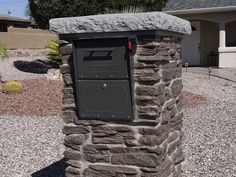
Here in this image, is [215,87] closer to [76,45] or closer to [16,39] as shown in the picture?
[76,45]

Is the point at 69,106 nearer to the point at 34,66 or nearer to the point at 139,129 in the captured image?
the point at 139,129

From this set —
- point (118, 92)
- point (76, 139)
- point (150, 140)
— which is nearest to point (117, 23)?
point (118, 92)

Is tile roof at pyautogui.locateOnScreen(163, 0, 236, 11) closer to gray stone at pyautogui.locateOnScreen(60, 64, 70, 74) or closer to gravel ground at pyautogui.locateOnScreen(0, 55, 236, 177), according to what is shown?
gravel ground at pyautogui.locateOnScreen(0, 55, 236, 177)

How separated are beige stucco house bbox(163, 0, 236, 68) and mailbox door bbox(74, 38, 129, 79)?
58.0 feet

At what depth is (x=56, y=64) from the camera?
58.0 ft

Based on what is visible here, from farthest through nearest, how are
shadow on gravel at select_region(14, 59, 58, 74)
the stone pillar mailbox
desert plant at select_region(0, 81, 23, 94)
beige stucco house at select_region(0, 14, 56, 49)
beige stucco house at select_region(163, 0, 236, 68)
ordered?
beige stucco house at select_region(0, 14, 56, 49) < beige stucco house at select_region(163, 0, 236, 68) < shadow on gravel at select_region(14, 59, 58, 74) < desert plant at select_region(0, 81, 23, 94) < the stone pillar mailbox

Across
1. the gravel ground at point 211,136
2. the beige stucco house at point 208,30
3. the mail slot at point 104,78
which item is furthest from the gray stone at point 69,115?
the beige stucco house at point 208,30

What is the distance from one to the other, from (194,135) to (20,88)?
6.64 meters

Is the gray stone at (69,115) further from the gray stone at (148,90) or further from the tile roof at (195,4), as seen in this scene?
the tile roof at (195,4)

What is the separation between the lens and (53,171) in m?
6.52

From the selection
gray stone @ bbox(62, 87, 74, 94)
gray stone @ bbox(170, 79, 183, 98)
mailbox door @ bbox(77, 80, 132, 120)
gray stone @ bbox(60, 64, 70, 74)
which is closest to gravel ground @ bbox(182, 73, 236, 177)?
gray stone @ bbox(170, 79, 183, 98)

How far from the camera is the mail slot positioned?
4457 millimetres

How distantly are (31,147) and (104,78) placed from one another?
12.1 ft

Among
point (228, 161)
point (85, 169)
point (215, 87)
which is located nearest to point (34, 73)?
point (215, 87)
